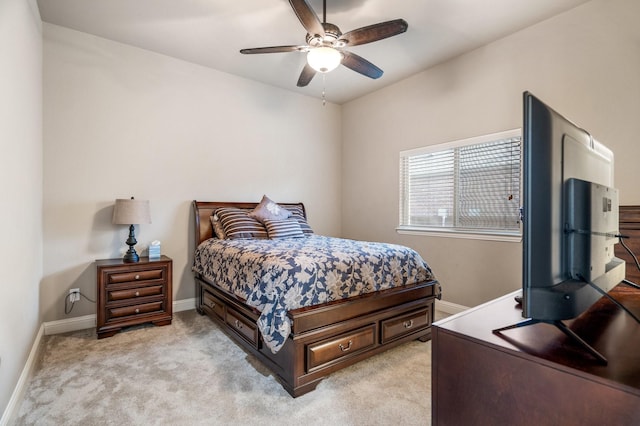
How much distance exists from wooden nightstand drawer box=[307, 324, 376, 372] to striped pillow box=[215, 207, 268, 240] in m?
1.66

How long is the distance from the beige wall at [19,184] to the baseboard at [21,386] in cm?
5

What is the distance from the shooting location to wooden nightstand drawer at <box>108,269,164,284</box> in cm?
281

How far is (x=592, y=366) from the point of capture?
2.51ft

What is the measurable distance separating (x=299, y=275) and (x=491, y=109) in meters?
2.65

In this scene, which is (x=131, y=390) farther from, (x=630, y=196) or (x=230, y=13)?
(x=630, y=196)

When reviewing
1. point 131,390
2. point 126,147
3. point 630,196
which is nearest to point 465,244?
point 630,196

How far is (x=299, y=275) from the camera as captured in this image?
200 centimetres

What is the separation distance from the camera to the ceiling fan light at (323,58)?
241 centimetres

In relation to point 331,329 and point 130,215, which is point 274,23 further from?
point 331,329

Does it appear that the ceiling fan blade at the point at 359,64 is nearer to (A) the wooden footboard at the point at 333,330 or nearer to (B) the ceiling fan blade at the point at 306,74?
(B) the ceiling fan blade at the point at 306,74

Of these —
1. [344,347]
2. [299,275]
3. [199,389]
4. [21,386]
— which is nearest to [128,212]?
[21,386]

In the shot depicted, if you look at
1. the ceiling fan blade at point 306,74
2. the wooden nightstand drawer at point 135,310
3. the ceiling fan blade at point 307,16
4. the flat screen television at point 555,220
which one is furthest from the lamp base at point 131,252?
the flat screen television at point 555,220

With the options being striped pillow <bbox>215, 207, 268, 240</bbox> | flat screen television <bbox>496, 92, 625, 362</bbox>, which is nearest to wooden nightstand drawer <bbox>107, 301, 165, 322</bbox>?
striped pillow <bbox>215, 207, 268, 240</bbox>

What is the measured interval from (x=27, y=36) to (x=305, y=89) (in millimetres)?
2906
